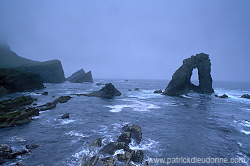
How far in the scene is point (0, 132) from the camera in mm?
21922

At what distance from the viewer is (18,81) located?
7238cm

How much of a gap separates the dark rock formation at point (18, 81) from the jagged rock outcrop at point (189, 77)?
277ft

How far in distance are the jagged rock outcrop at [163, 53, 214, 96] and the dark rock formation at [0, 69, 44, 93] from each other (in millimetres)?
84297

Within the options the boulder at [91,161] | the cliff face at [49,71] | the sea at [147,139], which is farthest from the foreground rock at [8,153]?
the cliff face at [49,71]

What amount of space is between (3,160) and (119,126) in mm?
17125

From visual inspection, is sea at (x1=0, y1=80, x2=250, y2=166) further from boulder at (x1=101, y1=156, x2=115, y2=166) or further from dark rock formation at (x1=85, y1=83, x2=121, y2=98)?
dark rock formation at (x1=85, y1=83, x2=121, y2=98)

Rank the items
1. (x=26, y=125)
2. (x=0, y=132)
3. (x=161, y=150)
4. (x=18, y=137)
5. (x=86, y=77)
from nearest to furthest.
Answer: (x=161, y=150) → (x=18, y=137) → (x=0, y=132) → (x=26, y=125) → (x=86, y=77)

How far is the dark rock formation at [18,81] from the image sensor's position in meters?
65.9

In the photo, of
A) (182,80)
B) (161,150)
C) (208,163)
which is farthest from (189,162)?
(182,80)

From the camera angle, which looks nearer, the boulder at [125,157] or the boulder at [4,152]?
the boulder at [125,157]

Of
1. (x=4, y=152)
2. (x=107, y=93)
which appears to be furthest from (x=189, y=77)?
(x=4, y=152)

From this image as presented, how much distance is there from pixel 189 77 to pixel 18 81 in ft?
327

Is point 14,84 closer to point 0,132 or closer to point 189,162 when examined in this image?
point 0,132

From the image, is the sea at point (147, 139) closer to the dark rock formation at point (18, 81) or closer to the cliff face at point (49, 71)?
the dark rock formation at point (18, 81)
